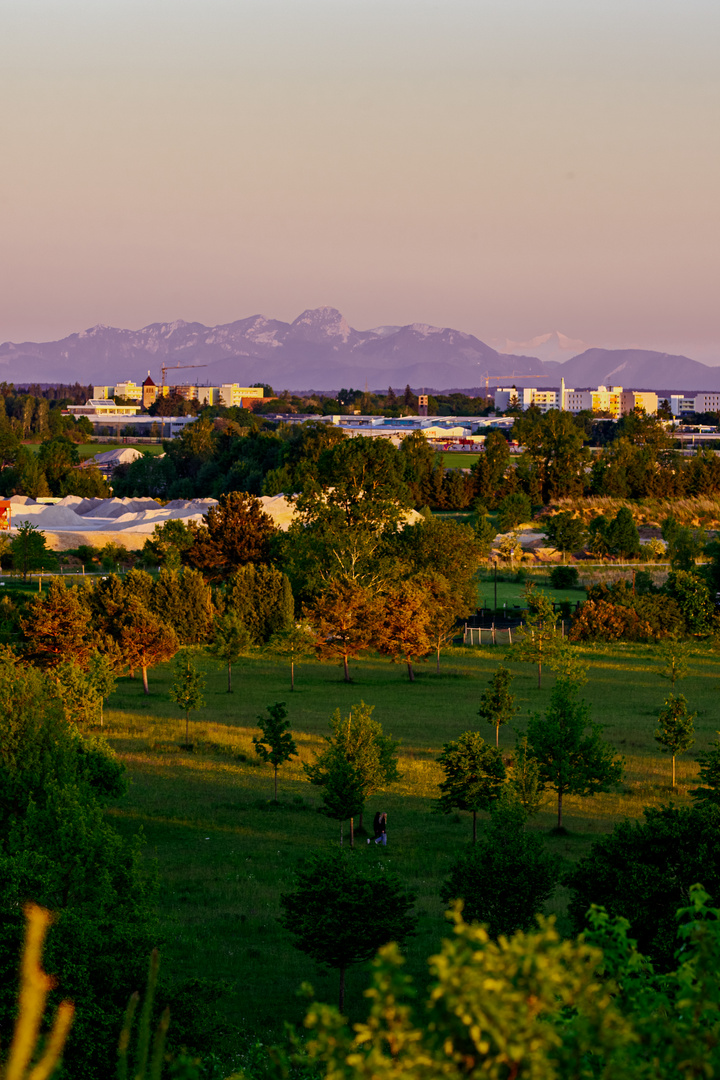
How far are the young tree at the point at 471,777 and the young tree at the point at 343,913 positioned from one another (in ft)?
22.9

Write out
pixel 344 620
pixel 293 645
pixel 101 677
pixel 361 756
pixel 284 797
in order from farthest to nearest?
pixel 344 620 → pixel 293 645 → pixel 101 677 → pixel 284 797 → pixel 361 756

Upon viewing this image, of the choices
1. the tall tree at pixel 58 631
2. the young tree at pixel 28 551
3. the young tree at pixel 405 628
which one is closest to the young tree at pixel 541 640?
the young tree at pixel 405 628

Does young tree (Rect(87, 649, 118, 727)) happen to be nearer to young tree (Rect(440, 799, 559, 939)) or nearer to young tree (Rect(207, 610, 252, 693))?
young tree (Rect(207, 610, 252, 693))

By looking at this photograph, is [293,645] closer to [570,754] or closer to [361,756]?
[361,756]

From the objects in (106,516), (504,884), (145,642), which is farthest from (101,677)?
(106,516)

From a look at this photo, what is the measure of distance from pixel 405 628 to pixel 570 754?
18.7 metres

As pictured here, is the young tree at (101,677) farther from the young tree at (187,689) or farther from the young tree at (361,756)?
the young tree at (361,756)

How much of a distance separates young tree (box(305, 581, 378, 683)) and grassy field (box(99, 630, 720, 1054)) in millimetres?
1140

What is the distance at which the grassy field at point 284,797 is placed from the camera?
57.5 ft

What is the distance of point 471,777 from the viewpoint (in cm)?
2330

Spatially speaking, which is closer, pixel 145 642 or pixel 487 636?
pixel 145 642

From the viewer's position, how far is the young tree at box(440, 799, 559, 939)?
16641 millimetres

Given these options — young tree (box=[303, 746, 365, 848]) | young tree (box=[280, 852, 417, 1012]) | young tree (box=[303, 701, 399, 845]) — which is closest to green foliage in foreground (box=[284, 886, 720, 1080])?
young tree (box=[280, 852, 417, 1012])

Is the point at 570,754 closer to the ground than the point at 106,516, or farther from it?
farther from it
